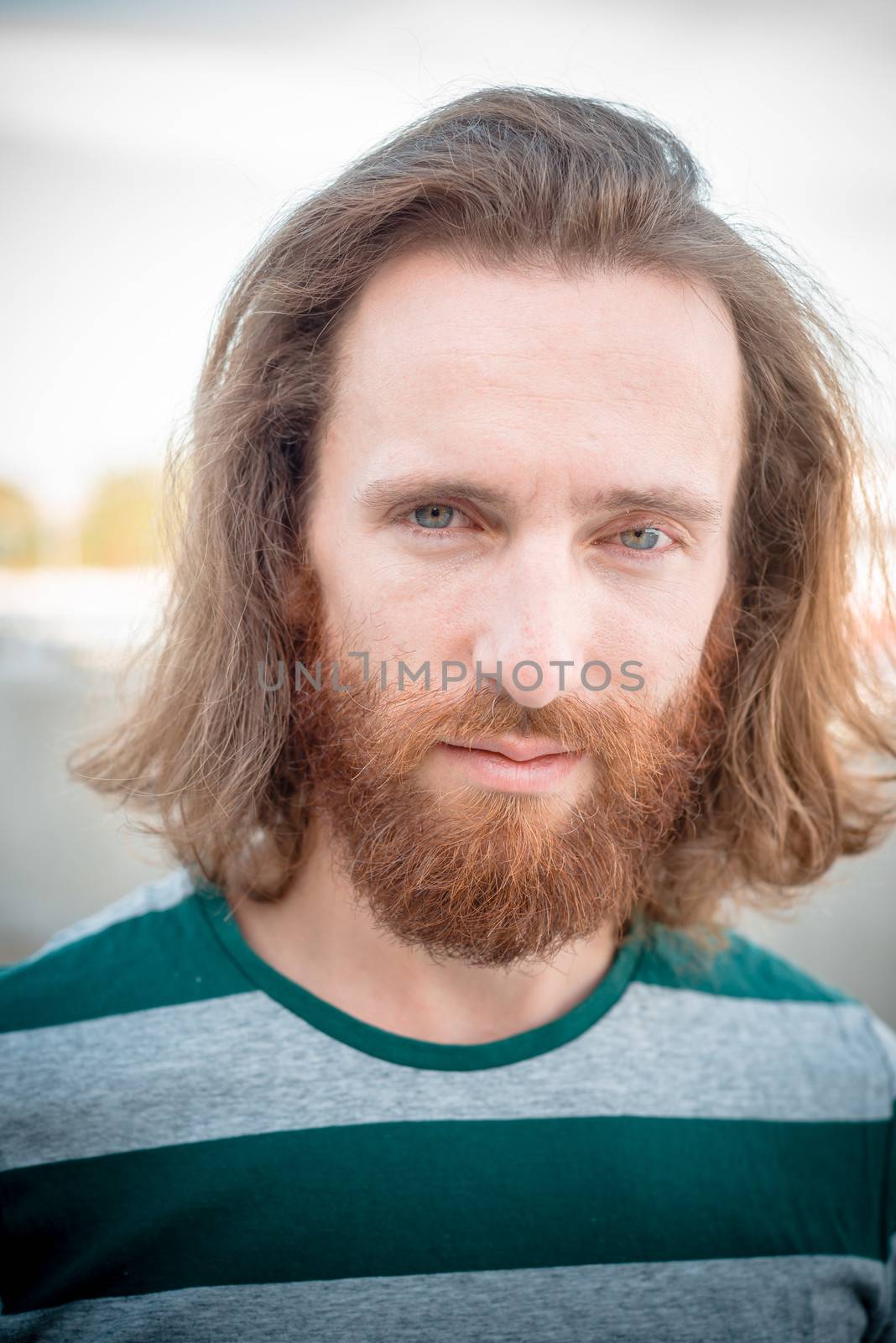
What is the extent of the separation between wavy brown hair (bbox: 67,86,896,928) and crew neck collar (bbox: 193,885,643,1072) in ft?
0.43

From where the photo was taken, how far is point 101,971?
144cm

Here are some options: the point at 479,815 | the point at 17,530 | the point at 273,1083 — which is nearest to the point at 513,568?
the point at 479,815

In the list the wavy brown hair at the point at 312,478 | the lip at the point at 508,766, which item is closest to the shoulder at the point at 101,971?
the wavy brown hair at the point at 312,478

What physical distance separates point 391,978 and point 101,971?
0.50 metres

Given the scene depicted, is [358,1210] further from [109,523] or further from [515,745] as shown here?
[109,523]

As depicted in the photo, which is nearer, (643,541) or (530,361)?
(530,361)

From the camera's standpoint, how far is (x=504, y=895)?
1276 mm

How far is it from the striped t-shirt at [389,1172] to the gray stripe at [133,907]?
0.02m

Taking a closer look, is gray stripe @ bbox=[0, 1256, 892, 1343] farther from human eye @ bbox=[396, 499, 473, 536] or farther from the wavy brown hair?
human eye @ bbox=[396, 499, 473, 536]

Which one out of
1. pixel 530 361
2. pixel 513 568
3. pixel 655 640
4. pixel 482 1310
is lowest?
pixel 482 1310

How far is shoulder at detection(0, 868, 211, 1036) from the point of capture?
4.59 ft

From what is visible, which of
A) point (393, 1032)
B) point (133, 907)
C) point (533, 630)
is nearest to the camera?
point (533, 630)

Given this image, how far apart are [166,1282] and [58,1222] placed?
0.19 meters

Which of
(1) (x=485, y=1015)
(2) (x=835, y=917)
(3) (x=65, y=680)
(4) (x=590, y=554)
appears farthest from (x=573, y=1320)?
(3) (x=65, y=680)
